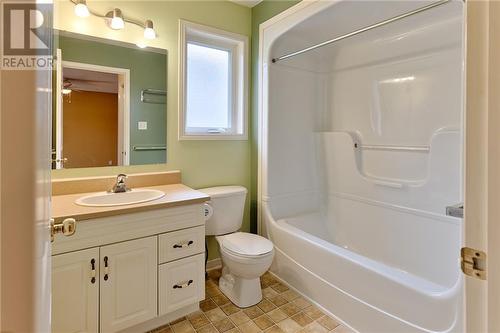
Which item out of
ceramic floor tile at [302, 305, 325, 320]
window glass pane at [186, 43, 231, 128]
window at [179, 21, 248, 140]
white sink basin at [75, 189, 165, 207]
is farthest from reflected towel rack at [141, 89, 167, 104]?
ceramic floor tile at [302, 305, 325, 320]

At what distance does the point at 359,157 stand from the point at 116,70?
215 centimetres

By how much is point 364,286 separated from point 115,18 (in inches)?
93.0

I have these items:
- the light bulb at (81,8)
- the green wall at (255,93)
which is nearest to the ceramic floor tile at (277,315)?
the green wall at (255,93)

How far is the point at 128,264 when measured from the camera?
5.08ft

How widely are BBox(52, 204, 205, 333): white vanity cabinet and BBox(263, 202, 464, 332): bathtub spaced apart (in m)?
0.77

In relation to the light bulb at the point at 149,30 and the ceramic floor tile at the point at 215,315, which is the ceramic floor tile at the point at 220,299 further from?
the light bulb at the point at 149,30

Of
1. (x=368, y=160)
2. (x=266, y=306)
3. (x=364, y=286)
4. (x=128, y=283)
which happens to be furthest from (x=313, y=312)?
(x=368, y=160)

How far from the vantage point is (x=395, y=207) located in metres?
2.25

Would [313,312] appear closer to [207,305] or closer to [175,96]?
[207,305]

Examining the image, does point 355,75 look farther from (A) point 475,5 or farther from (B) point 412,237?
(A) point 475,5

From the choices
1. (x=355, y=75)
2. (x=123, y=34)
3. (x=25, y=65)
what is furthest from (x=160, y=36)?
(x=25, y=65)

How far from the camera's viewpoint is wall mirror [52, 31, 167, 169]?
177 cm

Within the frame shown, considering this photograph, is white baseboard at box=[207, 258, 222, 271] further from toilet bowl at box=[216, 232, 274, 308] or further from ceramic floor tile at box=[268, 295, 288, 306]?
ceramic floor tile at box=[268, 295, 288, 306]

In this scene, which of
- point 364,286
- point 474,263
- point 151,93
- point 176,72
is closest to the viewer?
point 474,263
